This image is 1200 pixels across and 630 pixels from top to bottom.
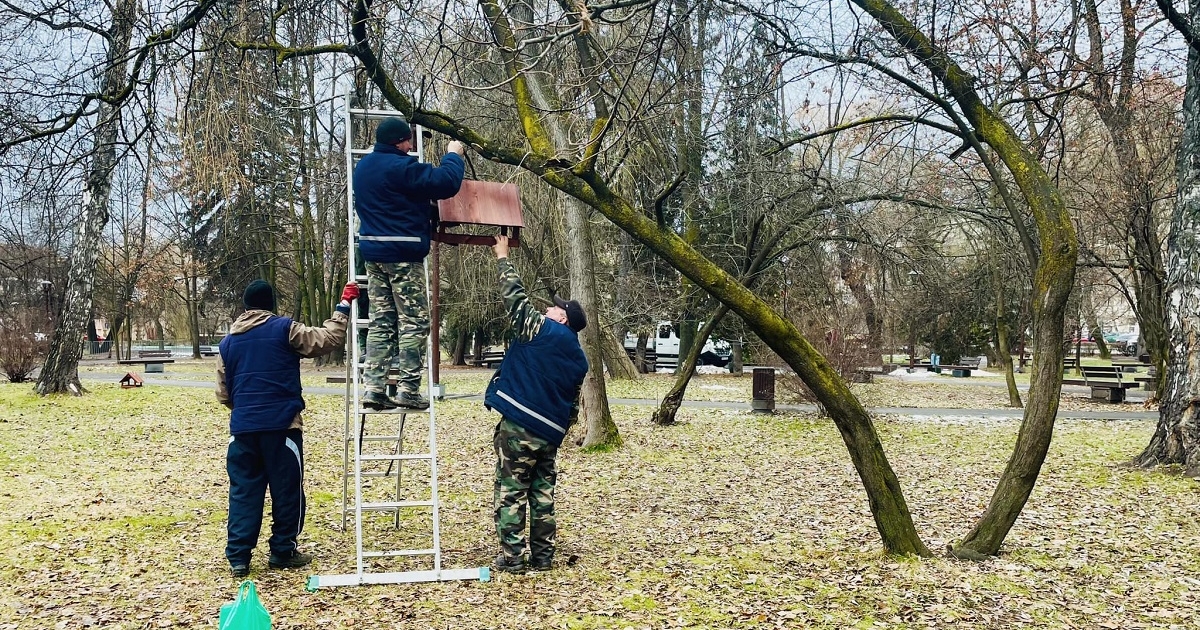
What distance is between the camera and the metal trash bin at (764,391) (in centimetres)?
1642

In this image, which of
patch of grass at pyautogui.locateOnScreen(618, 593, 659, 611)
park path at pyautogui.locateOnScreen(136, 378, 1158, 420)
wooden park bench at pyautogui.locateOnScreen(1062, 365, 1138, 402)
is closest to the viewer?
patch of grass at pyautogui.locateOnScreen(618, 593, 659, 611)

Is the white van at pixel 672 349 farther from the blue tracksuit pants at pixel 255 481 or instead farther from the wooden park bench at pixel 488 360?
the blue tracksuit pants at pixel 255 481

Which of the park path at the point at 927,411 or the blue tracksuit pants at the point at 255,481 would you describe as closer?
the blue tracksuit pants at the point at 255,481

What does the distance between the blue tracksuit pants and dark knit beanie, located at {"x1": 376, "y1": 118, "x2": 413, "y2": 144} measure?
194 cm

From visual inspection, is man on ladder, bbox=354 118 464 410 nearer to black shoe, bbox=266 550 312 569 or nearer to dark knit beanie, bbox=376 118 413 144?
dark knit beanie, bbox=376 118 413 144

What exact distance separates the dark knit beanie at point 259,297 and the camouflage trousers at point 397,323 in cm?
70

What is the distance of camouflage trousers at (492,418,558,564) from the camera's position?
542cm

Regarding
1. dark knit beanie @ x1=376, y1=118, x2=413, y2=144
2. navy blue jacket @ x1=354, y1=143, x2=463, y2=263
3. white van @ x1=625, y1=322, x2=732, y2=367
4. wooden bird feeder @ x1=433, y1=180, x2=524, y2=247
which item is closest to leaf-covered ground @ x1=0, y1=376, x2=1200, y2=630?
navy blue jacket @ x1=354, y1=143, x2=463, y2=263

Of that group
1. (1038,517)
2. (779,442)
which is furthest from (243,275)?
(1038,517)

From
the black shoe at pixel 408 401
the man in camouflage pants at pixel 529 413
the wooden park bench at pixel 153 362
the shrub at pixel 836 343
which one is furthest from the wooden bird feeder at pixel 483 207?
the wooden park bench at pixel 153 362

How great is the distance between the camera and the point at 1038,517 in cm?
738

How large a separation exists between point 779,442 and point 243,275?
81.8ft

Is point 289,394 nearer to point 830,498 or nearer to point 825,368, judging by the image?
point 825,368

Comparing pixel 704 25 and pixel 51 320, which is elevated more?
pixel 704 25
